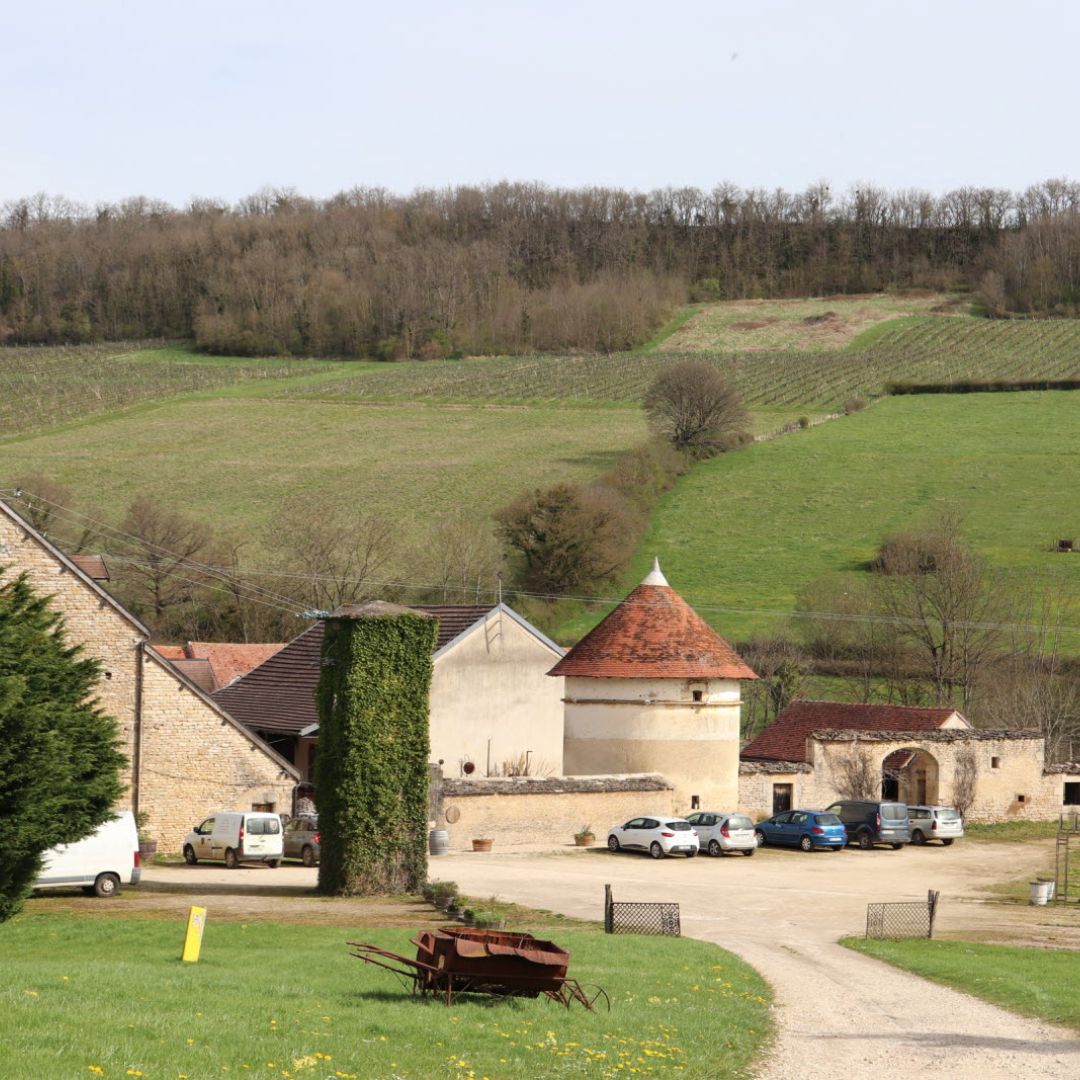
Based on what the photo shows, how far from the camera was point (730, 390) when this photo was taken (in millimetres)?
95062

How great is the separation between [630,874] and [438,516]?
50.5 metres

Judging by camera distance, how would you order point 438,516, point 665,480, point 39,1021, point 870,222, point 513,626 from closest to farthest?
point 39,1021 → point 513,626 → point 438,516 → point 665,480 → point 870,222

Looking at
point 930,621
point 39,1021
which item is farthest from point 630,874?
point 930,621

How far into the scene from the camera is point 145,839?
118 ft

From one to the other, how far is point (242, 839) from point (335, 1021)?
2063cm

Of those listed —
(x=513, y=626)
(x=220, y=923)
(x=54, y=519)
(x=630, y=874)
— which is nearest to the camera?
(x=220, y=923)

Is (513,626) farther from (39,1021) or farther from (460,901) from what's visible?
(39,1021)

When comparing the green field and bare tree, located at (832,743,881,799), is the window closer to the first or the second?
bare tree, located at (832,743,881,799)

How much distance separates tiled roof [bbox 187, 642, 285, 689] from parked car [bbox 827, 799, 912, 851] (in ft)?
76.7

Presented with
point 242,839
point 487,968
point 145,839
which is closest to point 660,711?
point 242,839

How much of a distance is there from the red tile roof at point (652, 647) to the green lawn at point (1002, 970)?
19.2 m

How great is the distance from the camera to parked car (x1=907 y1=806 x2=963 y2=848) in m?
43.0

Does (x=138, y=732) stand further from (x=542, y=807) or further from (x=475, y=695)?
(x=475, y=695)

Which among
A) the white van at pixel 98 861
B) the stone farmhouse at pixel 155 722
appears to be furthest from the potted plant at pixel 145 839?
the white van at pixel 98 861
